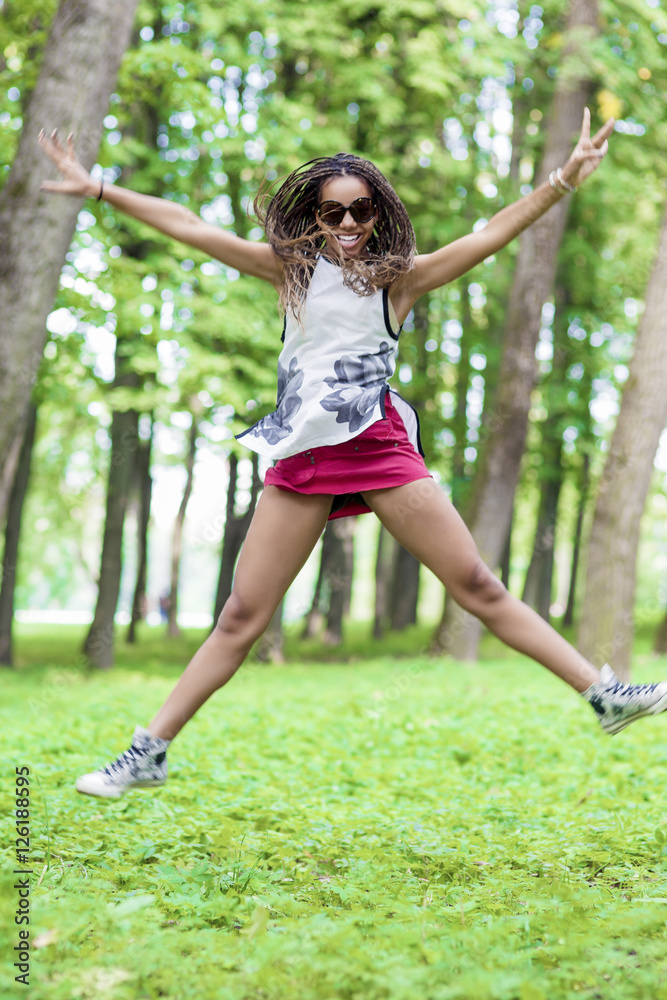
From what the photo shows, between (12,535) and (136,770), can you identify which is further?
(12,535)

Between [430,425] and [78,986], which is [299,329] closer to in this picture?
[78,986]

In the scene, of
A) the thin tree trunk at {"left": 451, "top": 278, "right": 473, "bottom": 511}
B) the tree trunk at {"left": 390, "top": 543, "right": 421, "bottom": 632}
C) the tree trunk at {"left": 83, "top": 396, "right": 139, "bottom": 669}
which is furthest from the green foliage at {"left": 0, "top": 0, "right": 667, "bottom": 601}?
the tree trunk at {"left": 390, "top": 543, "right": 421, "bottom": 632}

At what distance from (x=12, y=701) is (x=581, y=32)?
36.7 feet

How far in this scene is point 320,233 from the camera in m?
3.24

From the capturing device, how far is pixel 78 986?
218cm

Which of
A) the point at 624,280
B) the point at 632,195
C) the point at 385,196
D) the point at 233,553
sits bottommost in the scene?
the point at 233,553

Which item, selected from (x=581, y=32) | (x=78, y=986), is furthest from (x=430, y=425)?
(x=78, y=986)

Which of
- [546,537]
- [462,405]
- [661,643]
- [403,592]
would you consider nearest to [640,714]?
[661,643]

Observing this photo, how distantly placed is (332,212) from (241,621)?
59.5 inches

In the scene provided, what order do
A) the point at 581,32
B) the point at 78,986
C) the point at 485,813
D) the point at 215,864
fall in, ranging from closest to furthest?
the point at 78,986 → the point at 215,864 → the point at 485,813 → the point at 581,32

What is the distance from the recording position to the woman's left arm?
3232mm

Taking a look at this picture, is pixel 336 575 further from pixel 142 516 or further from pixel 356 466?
pixel 356 466

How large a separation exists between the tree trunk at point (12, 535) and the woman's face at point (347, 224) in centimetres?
1156

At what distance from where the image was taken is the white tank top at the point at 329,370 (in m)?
3.06
